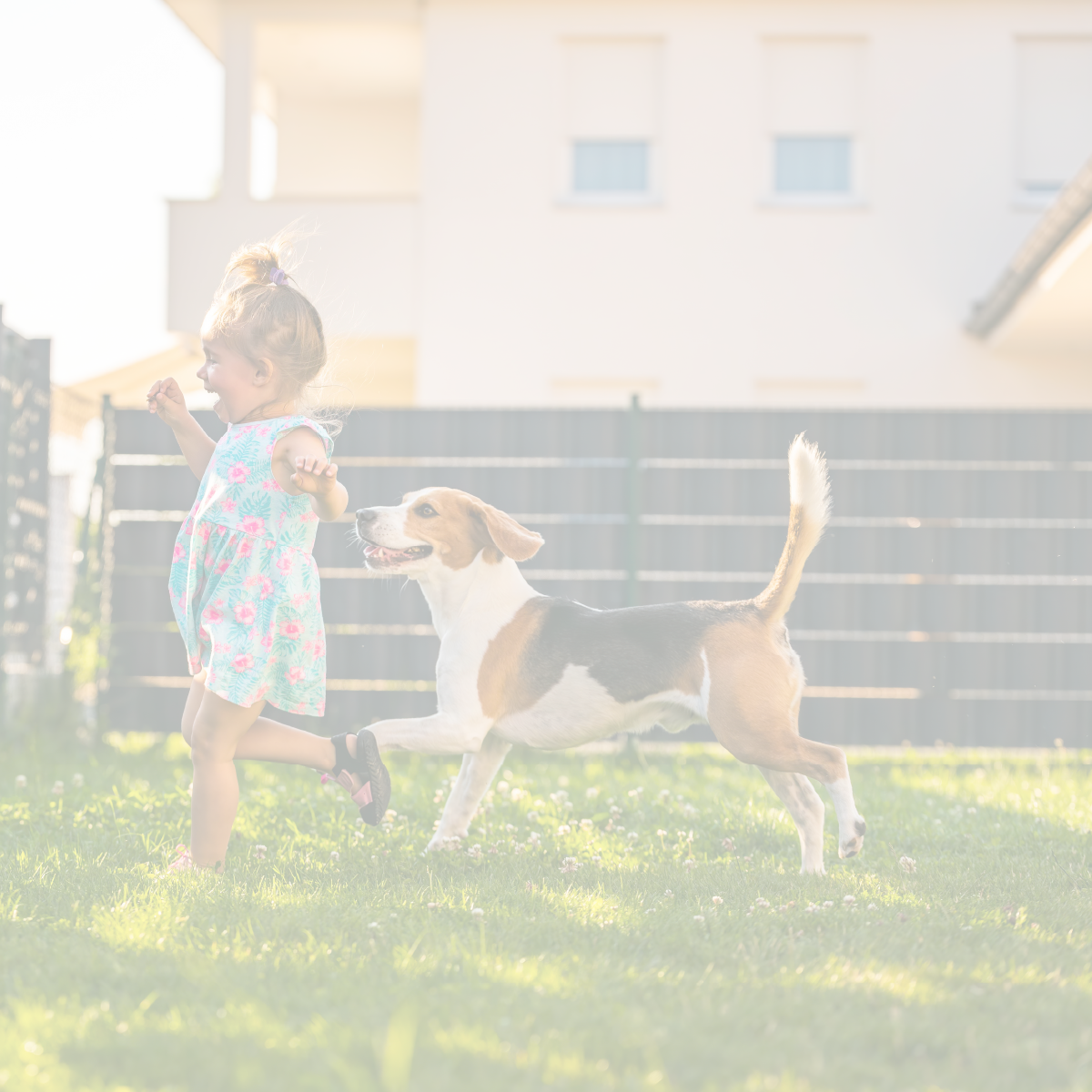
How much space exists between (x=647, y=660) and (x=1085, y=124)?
1068cm

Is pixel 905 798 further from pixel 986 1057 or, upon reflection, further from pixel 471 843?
pixel 986 1057

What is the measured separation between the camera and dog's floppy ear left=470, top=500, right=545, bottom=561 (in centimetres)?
461

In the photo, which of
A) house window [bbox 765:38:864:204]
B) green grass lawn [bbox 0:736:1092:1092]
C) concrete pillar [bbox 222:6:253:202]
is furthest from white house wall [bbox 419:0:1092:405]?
green grass lawn [bbox 0:736:1092:1092]

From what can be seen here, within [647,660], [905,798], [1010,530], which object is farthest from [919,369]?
[647,660]

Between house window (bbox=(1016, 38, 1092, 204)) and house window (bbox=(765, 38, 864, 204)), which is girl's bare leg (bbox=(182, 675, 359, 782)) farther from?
house window (bbox=(1016, 38, 1092, 204))

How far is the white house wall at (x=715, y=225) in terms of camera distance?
40.5 ft

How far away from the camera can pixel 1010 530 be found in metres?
7.96

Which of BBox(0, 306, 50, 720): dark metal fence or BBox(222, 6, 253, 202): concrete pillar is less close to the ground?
BBox(222, 6, 253, 202): concrete pillar

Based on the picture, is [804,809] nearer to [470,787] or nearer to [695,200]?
[470,787]

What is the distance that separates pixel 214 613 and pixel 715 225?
9690 millimetres

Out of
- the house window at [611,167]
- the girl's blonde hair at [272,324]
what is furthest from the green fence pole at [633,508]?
the house window at [611,167]

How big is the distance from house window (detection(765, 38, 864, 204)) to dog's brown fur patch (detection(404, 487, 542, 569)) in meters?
9.19

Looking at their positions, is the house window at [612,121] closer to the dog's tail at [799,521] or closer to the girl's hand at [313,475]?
the dog's tail at [799,521]

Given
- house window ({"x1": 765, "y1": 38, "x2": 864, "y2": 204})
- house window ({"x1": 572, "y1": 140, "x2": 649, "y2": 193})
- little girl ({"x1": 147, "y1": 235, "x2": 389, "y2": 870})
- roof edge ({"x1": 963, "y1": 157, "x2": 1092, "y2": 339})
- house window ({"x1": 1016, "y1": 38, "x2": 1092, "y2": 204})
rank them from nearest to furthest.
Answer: little girl ({"x1": 147, "y1": 235, "x2": 389, "y2": 870}) < roof edge ({"x1": 963, "y1": 157, "x2": 1092, "y2": 339}) < house window ({"x1": 1016, "y1": 38, "x2": 1092, "y2": 204}) < house window ({"x1": 765, "y1": 38, "x2": 864, "y2": 204}) < house window ({"x1": 572, "y1": 140, "x2": 649, "y2": 193})
